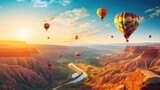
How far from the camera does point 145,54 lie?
178 metres

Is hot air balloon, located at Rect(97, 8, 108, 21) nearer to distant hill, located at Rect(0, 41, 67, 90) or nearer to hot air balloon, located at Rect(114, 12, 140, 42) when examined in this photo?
hot air balloon, located at Rect(114, 12, 140, 42)

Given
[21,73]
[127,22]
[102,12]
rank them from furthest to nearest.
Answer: [21,73], [102,12], [127,22]

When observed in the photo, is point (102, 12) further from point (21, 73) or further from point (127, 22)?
point (21, 73)

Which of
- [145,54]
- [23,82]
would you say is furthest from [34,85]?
[145,54]

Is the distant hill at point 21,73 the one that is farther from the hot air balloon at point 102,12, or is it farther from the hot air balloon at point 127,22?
the hot air balloon at point 127,22

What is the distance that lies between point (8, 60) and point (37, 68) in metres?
17.2

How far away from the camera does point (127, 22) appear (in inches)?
2751

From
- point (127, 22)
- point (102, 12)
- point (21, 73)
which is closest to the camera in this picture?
point (127, 22)

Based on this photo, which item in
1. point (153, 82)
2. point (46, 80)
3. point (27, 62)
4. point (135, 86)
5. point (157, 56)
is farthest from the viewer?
point (157, 56)

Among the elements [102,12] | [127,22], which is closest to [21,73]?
[102,12]

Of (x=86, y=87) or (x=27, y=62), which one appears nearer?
(x=86, y=87)

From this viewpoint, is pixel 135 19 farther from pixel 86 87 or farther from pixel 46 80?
pixel 46 80

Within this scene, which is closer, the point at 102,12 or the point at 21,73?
the point at 102,12

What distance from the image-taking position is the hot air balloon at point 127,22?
227 ft
